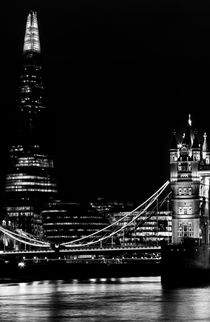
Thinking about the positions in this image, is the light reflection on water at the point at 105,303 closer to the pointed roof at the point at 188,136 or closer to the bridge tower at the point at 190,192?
the bridge tower at the point at 190,192

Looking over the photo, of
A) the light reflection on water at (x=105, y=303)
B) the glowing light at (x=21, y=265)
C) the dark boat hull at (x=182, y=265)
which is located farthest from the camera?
the glowing light at (x=21, y=265)

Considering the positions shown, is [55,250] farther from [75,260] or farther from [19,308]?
[19,308]

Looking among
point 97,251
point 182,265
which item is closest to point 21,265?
point 97,251

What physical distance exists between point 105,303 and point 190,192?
52.7 m

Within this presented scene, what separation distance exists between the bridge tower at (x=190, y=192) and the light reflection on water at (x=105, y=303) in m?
28.9

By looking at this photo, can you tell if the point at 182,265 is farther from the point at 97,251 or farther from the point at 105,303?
the point at 105,303

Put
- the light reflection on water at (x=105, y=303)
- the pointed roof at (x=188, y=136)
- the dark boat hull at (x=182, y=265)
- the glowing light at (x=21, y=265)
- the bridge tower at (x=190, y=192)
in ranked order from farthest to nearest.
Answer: the glowing light at (x=21, y=265) → the pointed roof at (x=188, y=136) → the bridge tower at (x=190, y=192) → the dark boat hull at (x=182, y=265) → the light reflection on water at (x=105, y=303)

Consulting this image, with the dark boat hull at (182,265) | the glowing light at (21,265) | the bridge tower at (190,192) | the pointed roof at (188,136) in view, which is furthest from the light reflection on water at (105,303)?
the glowing light at (21,265)

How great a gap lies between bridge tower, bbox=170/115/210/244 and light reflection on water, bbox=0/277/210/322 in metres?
28.9

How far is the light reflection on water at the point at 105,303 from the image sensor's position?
7344cm

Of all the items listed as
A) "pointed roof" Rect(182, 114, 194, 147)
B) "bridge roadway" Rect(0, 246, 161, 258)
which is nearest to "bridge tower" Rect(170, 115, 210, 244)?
"pointed roof" Rect(182, 114, 194, 147)

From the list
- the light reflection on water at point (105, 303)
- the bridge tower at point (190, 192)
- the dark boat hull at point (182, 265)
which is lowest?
the light reflection on water at point (105, 303)

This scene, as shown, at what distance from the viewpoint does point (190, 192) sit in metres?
136

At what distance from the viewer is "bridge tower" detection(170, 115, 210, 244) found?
13562cm
